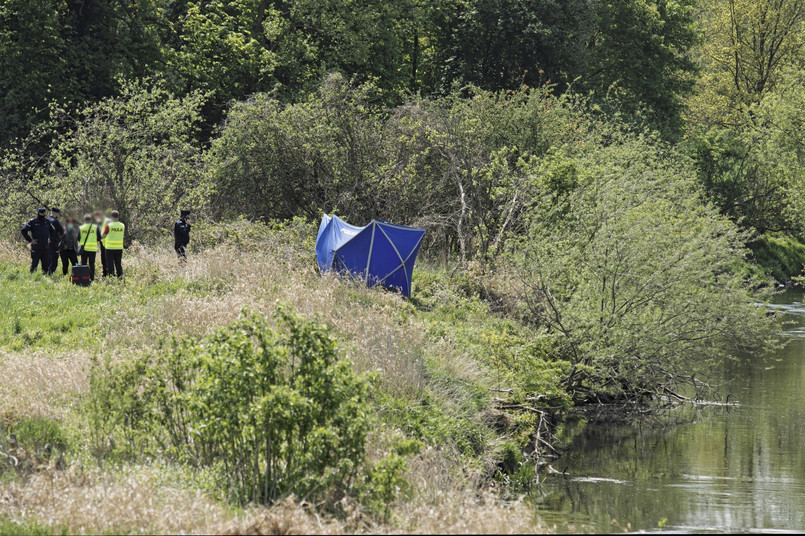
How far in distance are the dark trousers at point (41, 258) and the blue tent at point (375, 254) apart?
596 centimetres

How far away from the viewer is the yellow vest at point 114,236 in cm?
1980

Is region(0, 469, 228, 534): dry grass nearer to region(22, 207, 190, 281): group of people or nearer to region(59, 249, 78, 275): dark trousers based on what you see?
region(22, 207, 190, 281): group of people

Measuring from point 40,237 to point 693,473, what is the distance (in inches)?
561

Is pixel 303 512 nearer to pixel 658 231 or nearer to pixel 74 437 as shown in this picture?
pixel 74 437

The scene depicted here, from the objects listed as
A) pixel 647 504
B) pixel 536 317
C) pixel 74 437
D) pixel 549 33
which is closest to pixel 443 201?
pixel 536 317

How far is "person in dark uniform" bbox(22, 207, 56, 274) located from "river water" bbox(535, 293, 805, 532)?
1200 centimetres

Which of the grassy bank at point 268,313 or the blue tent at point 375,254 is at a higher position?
the blue tent at point 375,254

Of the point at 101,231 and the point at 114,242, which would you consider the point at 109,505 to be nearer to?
the point at 114,242

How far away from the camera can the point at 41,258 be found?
20.9m

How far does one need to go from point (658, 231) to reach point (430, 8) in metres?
24.5

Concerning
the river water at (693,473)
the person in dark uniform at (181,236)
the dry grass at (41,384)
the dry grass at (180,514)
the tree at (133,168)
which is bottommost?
the river water at (693,473)

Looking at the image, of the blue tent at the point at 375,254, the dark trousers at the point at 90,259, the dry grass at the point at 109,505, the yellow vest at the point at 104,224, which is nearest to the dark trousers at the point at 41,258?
the dark trousers at the point at 90,259

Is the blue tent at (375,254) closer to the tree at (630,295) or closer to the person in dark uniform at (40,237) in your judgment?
the tree at (630,295)

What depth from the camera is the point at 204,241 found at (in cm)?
2545
